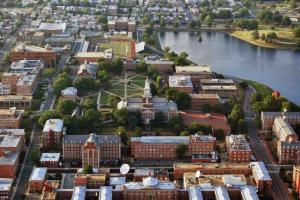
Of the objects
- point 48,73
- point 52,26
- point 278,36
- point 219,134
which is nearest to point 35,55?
point 48,73

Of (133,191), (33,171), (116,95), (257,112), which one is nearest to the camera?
(133,191)

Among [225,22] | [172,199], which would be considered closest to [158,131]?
[172,199]

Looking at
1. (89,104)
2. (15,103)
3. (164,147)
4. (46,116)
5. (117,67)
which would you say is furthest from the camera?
(117,67)

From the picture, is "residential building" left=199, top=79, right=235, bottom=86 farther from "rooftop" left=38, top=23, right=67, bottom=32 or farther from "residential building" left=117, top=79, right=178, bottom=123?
"rooftop" left=38, top=23, right=67, bottom=32

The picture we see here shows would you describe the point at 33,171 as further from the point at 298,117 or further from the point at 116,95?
the point at 298,117

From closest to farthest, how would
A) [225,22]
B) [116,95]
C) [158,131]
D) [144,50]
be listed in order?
1. [158,131]
2. [116,95]
3. [144,50]
4. [225,22]

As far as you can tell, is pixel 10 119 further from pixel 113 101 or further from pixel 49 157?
pixel 113 101

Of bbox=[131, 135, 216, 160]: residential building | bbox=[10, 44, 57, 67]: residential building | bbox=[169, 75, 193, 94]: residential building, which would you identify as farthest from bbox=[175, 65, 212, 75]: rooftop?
bbox=[131, 135, 216, 160]: residential building
